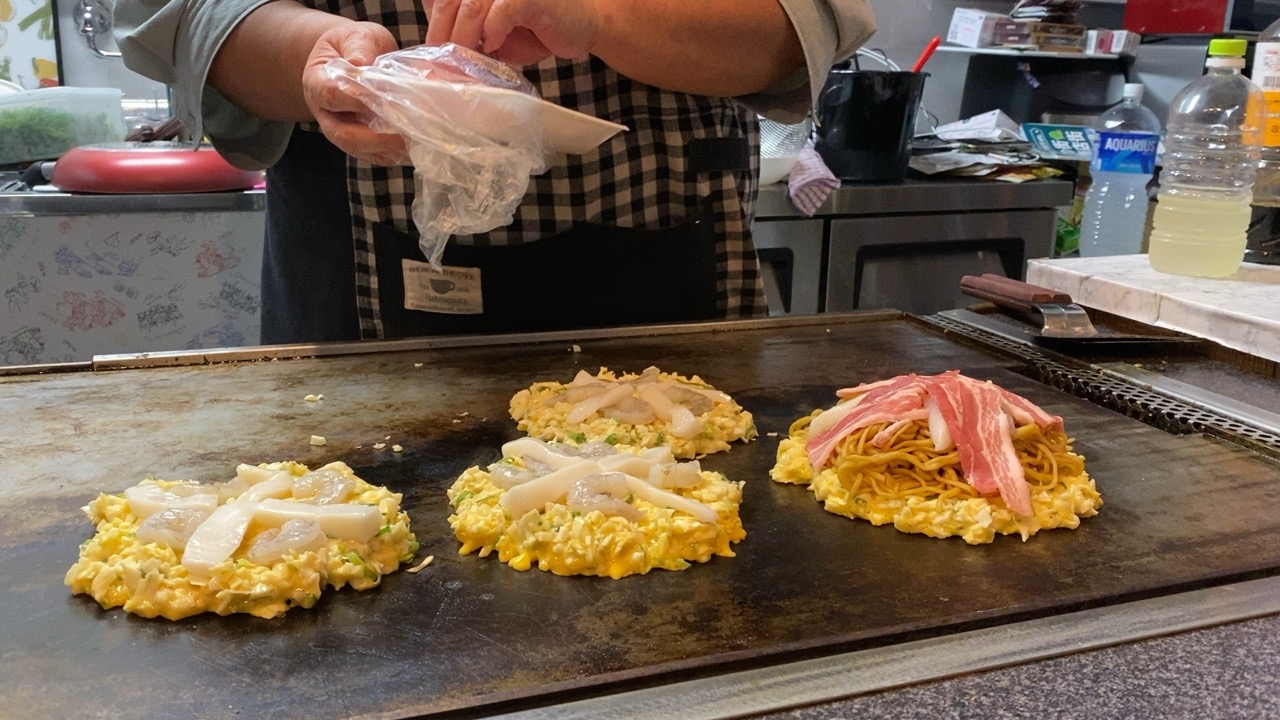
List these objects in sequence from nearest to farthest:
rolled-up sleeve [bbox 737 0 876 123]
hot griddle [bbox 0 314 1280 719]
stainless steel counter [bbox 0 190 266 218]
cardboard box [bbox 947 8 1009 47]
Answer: hot griddle [bbox 0 314 1280 719]
rolled-up sleeve [bbox 737 0 876 123]
stainless steel counter [bbox 0 190 266 218]
cardboard box [bbox 947 8 1009 47]

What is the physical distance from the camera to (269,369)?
5.98ft

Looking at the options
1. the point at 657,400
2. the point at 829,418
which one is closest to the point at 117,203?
the point at 657,400

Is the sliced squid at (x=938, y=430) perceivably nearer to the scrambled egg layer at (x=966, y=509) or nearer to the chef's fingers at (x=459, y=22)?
the scrambled egg layer at (x=966, y=509)

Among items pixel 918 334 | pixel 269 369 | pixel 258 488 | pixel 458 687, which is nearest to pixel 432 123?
pixel 258 488

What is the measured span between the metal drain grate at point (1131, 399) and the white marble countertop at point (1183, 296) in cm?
27

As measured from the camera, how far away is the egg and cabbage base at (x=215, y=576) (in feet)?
3.57

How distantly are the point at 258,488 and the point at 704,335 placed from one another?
1014 millimetres

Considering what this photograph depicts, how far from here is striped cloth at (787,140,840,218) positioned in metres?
3.36

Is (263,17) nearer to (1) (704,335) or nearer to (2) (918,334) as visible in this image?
(1) (704,335)

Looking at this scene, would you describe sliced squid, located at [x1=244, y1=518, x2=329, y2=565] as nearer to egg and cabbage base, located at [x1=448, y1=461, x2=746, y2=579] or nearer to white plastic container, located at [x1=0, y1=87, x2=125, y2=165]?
egg and cabbage base, located at [x1=448, y1=461, x2=746, y2=579]

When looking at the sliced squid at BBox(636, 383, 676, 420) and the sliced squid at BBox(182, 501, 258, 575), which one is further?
the sliced squid at BBox(636, 383, 676, 420)

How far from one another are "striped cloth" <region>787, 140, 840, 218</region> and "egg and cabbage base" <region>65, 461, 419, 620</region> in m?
2.43

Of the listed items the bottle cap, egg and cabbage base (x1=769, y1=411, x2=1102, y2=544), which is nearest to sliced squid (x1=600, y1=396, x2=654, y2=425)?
egg and cabbage base (x1=769, y1=411, x2=1102, y2=544)

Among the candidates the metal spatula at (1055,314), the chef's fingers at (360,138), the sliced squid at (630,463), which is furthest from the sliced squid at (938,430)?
the chef's fingers at (360,138)
